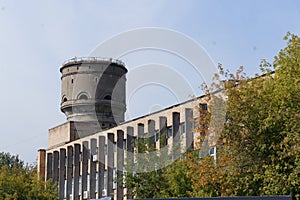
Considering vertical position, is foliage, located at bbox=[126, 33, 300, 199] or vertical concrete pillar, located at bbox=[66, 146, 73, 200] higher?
vertical concrete pillar, located at bbox=[66, 146, 73, 200]

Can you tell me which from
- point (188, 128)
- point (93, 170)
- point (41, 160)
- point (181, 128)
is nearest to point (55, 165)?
point (41, 160)

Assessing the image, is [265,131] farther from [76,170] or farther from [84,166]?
[76,170]

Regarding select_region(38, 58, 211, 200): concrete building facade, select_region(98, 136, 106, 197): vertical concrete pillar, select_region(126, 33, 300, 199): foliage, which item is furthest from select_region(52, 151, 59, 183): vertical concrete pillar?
select_region(126, 33, 300, 199): foliage

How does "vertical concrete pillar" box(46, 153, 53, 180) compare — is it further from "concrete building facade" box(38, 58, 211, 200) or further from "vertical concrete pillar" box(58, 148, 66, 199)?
"vertical concrete pillar" box(58, 148, 66, 199)

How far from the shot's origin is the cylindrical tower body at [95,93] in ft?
224

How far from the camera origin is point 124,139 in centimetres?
5903

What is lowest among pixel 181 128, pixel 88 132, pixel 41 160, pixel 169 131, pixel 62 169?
pixel 181 128

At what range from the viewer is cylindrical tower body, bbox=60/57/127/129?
68.2m

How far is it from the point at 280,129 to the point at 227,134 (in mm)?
2079

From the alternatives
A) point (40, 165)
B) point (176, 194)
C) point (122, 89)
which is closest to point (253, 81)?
point (176, 194)

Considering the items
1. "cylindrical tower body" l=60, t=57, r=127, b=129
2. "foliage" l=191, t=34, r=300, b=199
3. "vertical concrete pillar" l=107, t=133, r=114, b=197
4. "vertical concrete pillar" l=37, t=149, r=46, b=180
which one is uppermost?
"cylindrical tower body" l=60, t=57, r=127, b=129

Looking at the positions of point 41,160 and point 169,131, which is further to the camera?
point 41,160

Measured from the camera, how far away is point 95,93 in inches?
2672

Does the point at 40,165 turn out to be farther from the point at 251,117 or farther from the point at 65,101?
the point at 251,117
